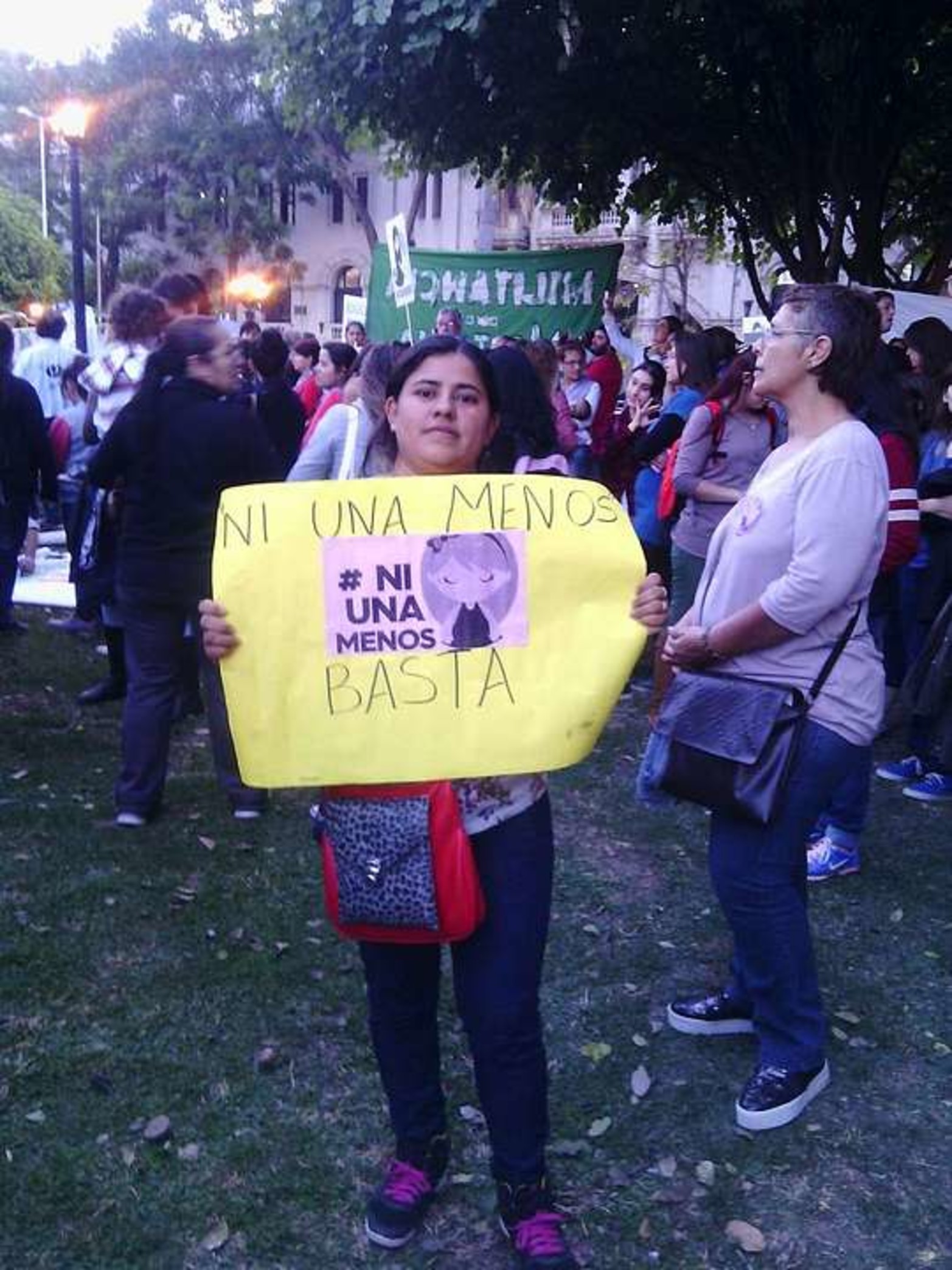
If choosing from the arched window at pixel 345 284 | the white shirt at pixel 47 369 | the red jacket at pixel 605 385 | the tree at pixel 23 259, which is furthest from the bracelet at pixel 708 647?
the arched window at pixel 345 284

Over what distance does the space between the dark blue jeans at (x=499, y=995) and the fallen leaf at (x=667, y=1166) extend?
554 mm

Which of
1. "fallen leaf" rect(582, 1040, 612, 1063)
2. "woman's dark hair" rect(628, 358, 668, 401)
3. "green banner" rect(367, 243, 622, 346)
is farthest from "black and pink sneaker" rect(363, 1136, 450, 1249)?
"green banner" rect(367, 243, 622, 346)

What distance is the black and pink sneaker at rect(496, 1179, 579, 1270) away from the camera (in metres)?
2.46

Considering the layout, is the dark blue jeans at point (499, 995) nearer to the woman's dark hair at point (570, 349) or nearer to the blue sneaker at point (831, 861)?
the blue sneaker at point (831, 861)

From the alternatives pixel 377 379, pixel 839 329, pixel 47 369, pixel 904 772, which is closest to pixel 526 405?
pixel 377 379

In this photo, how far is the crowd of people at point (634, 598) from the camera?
2.36 metres

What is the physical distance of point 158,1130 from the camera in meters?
2.98

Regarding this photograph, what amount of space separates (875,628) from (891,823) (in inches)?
36.2

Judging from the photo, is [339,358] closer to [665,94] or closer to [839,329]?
[665,94]

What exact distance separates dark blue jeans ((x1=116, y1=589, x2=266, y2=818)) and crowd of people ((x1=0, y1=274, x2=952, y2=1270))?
0.04 feet

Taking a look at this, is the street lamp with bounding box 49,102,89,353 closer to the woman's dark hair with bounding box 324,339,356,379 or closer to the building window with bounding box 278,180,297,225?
the woman's dark hair with bounding box 324,339,356,379

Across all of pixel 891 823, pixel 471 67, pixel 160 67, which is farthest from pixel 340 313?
pixel 891 823

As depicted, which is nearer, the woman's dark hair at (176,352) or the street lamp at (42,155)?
the woman's dark hair at (176,352)

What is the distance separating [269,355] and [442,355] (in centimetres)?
551
